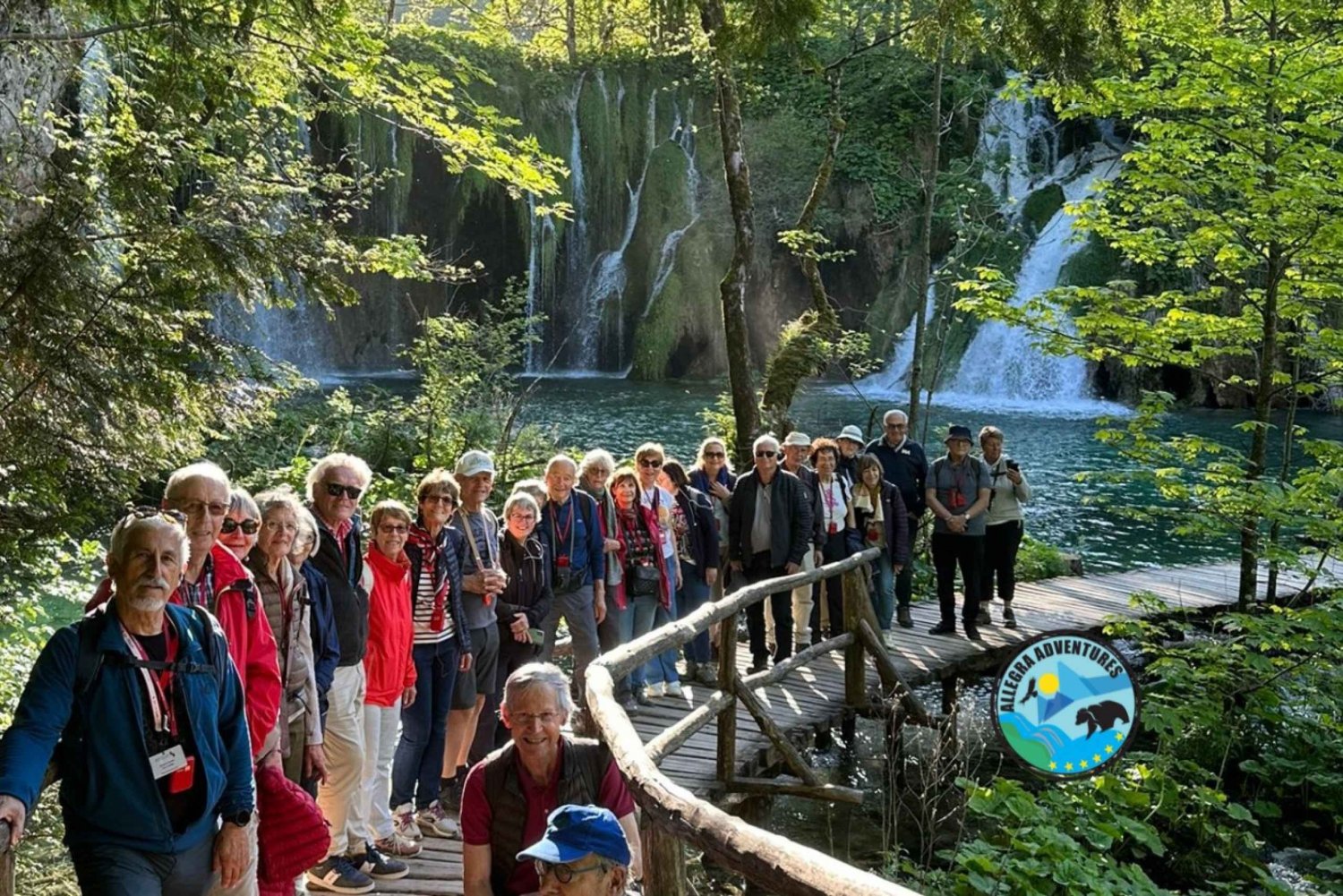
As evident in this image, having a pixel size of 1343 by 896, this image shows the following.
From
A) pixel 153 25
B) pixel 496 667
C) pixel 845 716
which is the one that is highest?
pixel 153 25

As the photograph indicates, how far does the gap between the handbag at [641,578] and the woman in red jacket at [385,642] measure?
89.5 inches

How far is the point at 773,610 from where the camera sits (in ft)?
26.0

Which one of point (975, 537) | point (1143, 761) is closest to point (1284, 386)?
point (975, 537)

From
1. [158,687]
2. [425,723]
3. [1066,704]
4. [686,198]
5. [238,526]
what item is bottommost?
[425,723]

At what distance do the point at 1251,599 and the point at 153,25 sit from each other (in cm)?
877

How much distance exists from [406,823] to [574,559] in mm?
1745

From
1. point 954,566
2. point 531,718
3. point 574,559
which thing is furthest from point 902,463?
point 531,718

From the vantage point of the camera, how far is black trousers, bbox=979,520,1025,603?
954cm

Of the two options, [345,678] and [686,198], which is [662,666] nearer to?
[345,678]

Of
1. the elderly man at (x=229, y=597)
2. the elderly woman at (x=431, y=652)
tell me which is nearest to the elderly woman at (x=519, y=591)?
the elderly woman at (x=431, y=652)

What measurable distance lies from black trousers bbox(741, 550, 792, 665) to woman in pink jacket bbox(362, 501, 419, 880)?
11.3 ft

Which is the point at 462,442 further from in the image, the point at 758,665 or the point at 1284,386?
the point at 1284,386

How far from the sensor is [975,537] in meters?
9.27

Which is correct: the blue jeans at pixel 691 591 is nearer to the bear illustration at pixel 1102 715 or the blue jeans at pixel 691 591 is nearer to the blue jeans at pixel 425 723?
the blue jeans at pixel 425 723
